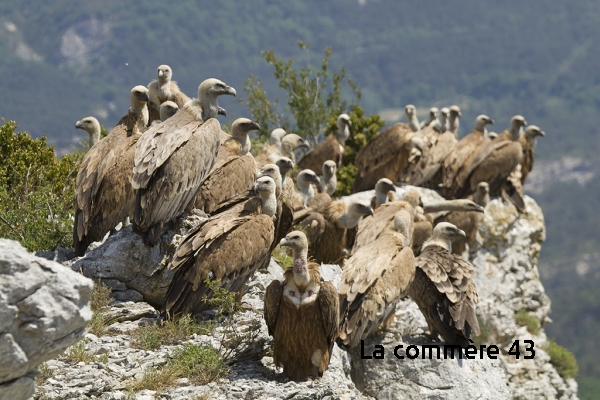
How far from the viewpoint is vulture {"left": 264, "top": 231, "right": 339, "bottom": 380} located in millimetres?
9367

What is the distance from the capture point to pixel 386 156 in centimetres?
1958

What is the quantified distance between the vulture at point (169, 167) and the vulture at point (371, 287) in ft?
6.89

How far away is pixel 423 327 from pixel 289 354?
3.91 m

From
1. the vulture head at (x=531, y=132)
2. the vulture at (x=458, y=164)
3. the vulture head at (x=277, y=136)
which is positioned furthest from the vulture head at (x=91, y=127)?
the vulture head at (x=531, y=132)

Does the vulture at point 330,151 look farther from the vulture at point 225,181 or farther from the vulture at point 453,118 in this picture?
the vulture at point 225,181

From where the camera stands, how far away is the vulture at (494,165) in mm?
19047

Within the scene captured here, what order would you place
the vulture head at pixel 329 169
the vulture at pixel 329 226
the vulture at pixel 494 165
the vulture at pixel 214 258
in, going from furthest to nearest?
the vulture at pixel 494 165
the vulture head at pixel 329 169
the vulture at pixel 329 226
the vulture at pixel 214 258

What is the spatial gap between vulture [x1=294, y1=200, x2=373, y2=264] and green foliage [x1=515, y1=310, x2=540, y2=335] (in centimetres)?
553

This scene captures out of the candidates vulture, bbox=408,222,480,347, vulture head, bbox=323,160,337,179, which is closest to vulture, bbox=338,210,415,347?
vulture, bbox=408,222,480,347

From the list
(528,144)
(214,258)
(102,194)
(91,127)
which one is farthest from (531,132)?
(214,258)

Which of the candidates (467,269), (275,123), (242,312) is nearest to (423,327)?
(467,269)

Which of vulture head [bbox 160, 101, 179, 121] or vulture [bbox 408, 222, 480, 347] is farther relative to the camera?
vulture head [bbox 160, 101, 179, 121]

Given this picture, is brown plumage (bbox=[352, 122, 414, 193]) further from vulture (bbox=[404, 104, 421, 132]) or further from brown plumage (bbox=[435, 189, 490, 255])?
brown plumage (bbox=[435, 189, 490, 255])

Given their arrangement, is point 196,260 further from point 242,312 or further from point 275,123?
point 275,123
